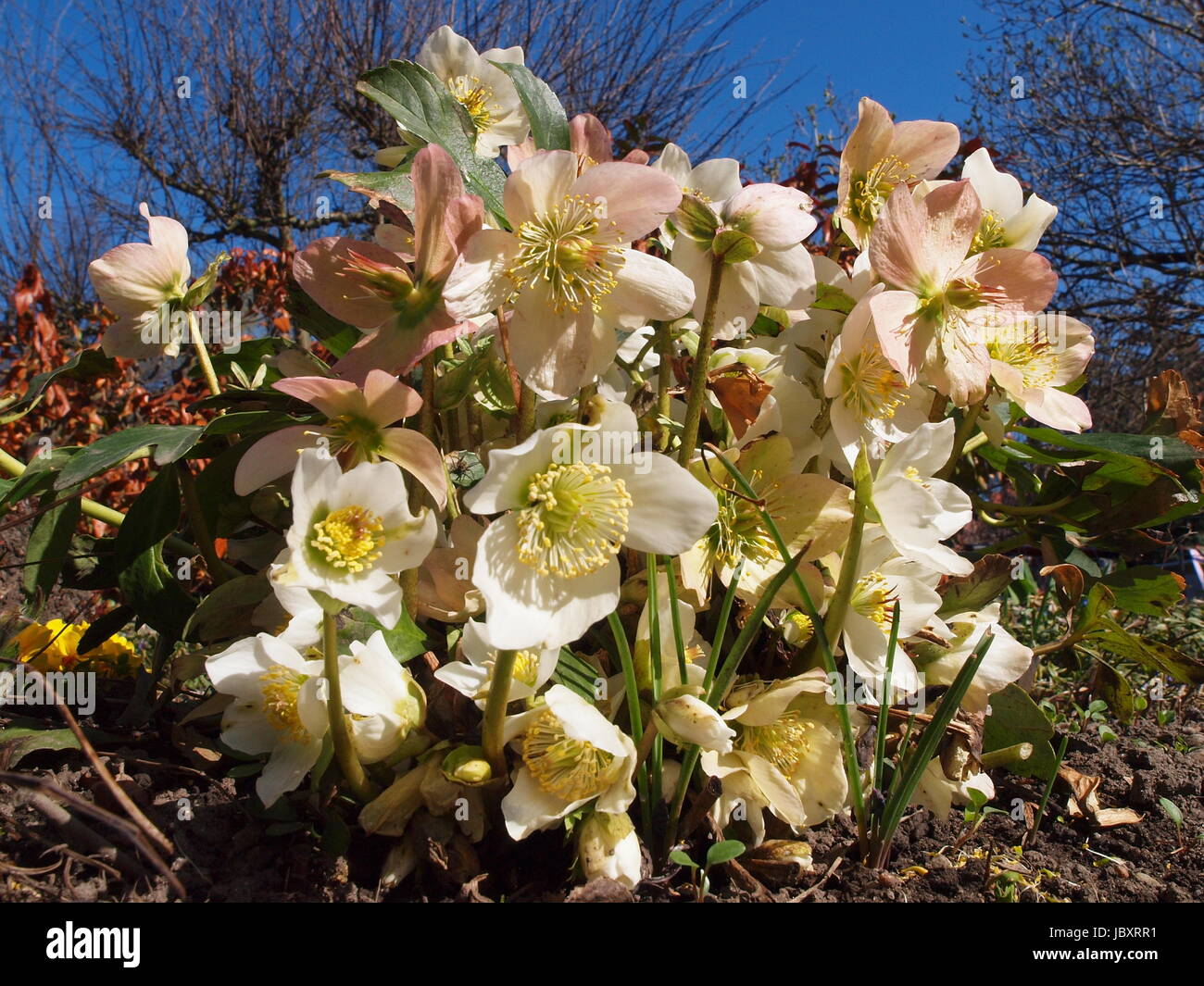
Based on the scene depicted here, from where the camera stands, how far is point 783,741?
0.85 meters

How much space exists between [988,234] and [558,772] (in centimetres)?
75

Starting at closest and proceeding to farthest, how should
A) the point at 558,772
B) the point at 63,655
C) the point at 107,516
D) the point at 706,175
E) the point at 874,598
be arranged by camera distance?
the point at 558,772 < the point at 874,598 < the point at 706,175 < the point at 107,516 < the point at 63,655

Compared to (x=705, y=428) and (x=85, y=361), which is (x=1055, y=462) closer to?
(x=705, y=428)

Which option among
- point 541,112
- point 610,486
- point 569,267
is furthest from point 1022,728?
point 541,112

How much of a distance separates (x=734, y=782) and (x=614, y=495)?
30 cm

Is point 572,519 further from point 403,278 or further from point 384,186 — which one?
point 384,186

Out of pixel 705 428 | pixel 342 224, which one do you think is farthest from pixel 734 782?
pixel 342 224

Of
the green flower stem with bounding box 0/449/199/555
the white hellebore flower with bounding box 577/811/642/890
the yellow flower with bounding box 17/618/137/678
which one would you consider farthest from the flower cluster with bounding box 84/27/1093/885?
the yellow flower with bounding box 17/618/137/678

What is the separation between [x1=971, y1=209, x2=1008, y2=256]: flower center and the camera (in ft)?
3.32

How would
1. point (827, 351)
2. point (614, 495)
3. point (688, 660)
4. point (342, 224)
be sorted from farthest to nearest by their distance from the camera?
1. point (342, 224)
2. point (827, 351)
3. point (688, 660)
4. point (614, 495)

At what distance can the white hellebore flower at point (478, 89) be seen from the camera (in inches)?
41.8

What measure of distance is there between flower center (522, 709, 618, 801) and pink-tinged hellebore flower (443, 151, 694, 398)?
0.97ft

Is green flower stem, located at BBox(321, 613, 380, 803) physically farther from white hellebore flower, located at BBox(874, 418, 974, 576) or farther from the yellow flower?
the yellow flower
